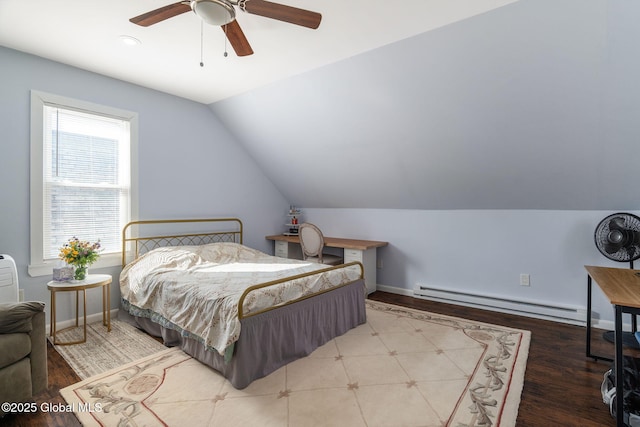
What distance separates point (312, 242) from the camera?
430 cm

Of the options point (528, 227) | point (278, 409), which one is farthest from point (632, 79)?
point (278, 409)

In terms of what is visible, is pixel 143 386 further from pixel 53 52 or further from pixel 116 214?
pixel 53 52

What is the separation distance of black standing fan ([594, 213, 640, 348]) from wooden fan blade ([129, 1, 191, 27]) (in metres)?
3.60

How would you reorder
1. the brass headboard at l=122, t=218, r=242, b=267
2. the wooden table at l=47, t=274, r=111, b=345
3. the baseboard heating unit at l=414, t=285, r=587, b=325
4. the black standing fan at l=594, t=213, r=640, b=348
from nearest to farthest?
the black standing fan at l=594, t=213, r=640, b=348 → the wooden table at l=47, t=274, r=111, b=345 → the baseboard heating unit at l=414, t=285, r=587, b=325 → the brass headboard at l=122, t=218, r=242, b=267

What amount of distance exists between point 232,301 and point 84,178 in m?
2.36

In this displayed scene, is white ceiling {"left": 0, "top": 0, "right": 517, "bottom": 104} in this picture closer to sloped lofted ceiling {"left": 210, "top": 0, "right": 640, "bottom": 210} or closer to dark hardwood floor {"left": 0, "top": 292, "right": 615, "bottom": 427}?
sloped lofted ceiling {"left": 210, "top": 0, "right": 640, "bottom": 210}

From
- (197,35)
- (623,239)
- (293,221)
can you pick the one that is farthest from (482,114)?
(293,221)

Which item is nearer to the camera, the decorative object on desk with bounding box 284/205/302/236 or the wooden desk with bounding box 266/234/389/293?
the wooden desk with bounding box 266/234/389/293

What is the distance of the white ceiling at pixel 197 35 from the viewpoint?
2250 millimetres

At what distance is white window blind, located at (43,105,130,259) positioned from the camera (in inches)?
124

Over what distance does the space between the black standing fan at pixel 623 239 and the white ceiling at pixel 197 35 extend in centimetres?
207

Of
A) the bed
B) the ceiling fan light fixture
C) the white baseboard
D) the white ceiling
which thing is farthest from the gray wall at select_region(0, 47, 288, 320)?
the ceiling fan light fixture

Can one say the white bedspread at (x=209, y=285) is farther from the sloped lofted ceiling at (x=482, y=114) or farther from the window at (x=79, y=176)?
the sloped lofted ceiling at (x=482, y=114)

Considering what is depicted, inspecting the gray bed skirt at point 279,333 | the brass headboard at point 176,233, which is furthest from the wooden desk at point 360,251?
the gray bed skirt at point 279,333
